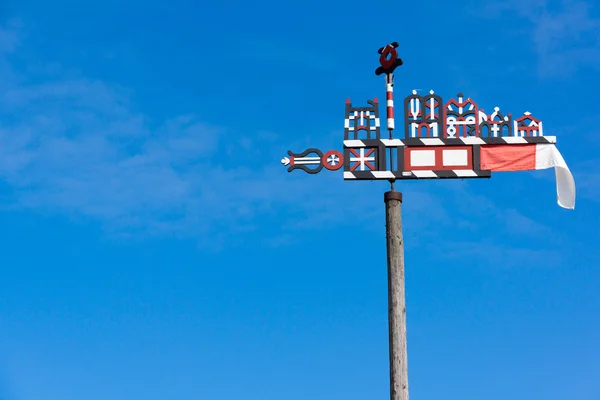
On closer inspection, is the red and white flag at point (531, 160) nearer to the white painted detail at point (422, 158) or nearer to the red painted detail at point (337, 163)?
the white painted detail at point (422, 158)

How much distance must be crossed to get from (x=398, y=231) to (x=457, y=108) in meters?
2.48

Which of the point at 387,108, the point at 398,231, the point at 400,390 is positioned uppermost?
the point at 387,108

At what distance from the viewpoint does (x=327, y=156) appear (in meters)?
14.7

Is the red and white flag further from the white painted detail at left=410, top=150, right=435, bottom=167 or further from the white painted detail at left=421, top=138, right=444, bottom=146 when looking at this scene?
the white painted detail at left=410, top=150, right=435, bottom=167

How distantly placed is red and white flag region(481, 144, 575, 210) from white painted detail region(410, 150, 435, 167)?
0.93 m

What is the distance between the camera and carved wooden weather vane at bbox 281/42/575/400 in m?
14.5

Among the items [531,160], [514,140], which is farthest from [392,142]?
[531,160]

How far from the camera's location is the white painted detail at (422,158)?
14570 mm

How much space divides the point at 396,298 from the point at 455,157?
2714mm

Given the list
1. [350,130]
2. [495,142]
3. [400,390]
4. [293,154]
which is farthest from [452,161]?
[400,390]

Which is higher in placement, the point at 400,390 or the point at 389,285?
the point at 389,285

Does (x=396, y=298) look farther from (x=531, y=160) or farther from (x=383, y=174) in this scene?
(x=531, y=160)

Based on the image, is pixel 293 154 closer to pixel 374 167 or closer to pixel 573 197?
pixel 374 167

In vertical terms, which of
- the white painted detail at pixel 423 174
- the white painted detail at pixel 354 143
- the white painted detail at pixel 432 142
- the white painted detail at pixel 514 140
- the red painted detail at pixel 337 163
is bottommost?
the white painted detail at pixel 423 174
